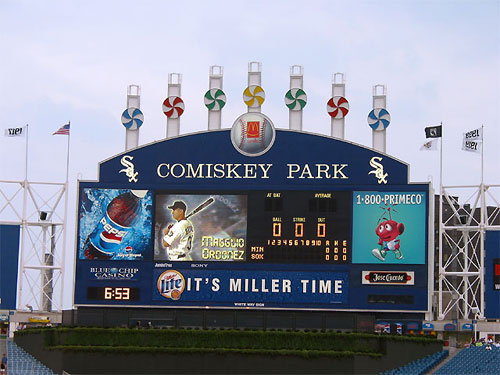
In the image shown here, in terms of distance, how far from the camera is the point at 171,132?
137 ft

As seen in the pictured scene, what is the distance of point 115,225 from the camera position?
129 ft

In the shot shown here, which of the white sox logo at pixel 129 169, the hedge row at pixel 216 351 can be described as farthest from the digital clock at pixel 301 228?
the white sox logo at pixel 129 169

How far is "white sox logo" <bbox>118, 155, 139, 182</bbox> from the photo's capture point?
4000cm

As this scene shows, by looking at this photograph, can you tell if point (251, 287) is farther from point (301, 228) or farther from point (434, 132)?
point (434, 132)

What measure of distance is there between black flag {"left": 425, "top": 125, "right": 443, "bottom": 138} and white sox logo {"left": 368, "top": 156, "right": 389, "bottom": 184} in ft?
14.4

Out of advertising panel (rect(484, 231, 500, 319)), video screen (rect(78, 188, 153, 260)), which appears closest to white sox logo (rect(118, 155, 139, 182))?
video screen (rect(78, 188, 153, 260))

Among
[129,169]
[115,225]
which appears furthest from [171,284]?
[129,169]

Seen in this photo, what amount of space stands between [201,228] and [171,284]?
2.46m

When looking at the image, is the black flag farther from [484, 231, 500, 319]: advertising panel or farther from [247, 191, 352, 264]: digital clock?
[247, 191, 352, 264]: digital clock

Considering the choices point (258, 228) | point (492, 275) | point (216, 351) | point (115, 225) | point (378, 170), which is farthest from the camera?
point (492, 275)

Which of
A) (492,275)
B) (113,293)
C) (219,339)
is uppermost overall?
(492,275)

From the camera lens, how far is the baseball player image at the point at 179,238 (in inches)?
1527

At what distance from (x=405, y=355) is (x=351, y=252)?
14.1ft

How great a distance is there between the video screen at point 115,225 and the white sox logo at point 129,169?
61 cm
